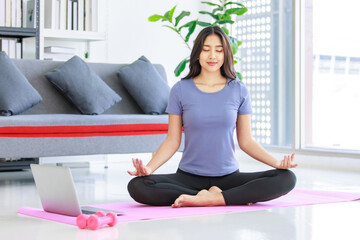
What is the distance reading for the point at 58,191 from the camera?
241 cm

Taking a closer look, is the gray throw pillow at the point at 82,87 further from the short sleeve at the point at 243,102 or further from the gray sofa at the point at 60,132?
the short sleeve at the point at 243,102

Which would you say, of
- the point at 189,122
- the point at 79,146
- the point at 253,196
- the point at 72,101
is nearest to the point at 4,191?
the point at 79,146

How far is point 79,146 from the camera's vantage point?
12.8 feet

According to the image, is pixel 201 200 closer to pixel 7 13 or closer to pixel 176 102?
pixel 176 102

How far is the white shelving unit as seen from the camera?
5.36m

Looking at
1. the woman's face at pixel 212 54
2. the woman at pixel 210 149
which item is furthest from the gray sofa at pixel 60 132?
the woman's face at pixel 212 54

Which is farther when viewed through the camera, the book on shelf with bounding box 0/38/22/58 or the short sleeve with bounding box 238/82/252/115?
the book on shelf with bounding box 0/38/22/58

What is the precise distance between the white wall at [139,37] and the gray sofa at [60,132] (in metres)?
1.40

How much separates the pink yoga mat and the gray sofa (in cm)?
106

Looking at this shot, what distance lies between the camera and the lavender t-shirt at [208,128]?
2797 millimetres

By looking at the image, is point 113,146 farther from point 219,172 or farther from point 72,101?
point 219,172

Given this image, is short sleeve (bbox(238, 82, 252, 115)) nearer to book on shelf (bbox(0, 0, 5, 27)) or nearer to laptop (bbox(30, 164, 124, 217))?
laptop (bbox(30, 164, 124, 217))

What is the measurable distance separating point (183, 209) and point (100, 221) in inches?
20.7

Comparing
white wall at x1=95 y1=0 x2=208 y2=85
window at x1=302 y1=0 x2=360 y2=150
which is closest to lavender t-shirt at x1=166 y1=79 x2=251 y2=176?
window at x1=302 y1=0 x2=360 y2=150
